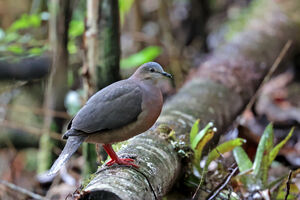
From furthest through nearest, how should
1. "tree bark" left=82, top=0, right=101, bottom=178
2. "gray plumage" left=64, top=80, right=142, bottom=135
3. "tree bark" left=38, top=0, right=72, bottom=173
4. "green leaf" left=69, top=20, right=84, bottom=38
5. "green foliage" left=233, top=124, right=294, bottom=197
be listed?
"green leaf" left=69, top=20, right=84, bottom=38 < "tree bark" left=38, top=0, right=72, bottom=173 < "tree bark" left=82, top=0, right=101, bottom=178 < "green foliage" left=233, top=124, right=294, bottom=197 < "gray plumage" left=64, top=80, right=142, bottom=135

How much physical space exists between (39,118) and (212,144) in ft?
11.1

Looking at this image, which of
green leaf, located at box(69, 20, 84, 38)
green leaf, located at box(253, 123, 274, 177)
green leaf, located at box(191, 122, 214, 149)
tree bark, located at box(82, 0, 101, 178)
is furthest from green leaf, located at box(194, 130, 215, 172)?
green leaf, located at box(69, 20, 84, 38)

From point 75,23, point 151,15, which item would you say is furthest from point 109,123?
point 151,15

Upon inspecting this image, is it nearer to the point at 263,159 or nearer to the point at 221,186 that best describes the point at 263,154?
the point at 263,159

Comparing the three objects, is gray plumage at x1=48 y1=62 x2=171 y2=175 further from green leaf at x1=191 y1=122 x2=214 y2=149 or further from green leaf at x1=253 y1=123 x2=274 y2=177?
green leaf at x1=253 y1=123 x2=274 y2=177

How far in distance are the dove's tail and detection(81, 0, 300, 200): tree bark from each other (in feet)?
0.74

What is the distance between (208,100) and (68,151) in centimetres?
230

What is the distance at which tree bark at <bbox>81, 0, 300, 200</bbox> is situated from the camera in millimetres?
2574

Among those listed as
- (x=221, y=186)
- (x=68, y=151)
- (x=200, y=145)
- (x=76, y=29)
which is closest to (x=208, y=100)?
(x=200, y=145)

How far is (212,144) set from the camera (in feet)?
13.2

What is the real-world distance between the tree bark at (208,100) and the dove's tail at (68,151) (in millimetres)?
226

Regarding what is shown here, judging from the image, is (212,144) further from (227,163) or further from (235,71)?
(235,71)

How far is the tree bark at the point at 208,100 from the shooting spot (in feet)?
8.45

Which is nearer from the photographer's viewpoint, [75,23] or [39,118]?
[75,23]
